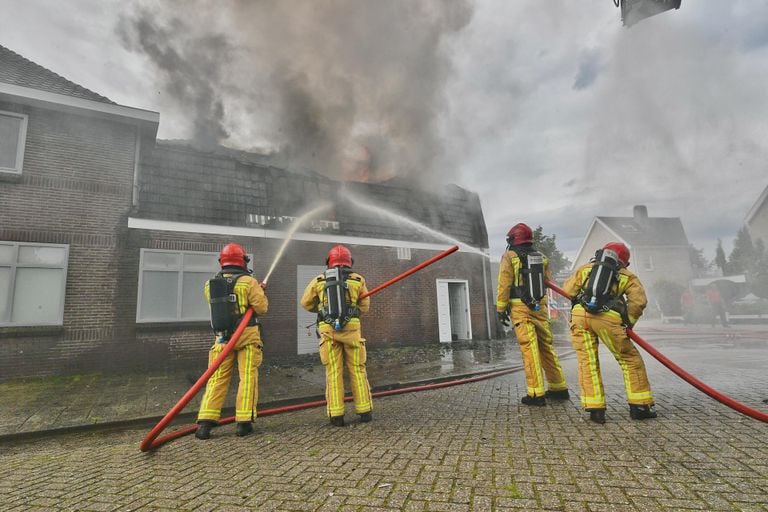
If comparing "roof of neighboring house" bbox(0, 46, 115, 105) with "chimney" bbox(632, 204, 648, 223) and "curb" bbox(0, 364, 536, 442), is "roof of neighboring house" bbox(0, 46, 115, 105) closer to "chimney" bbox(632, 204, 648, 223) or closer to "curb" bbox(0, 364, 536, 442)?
"curb" bbox(0, 364, 536, 442)

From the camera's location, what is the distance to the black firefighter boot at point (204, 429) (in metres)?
3.74

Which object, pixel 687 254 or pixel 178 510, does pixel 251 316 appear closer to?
pixel 178 510

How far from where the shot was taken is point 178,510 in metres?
2.15

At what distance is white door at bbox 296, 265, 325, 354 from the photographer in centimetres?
1038

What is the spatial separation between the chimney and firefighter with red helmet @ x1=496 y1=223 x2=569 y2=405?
109 feet

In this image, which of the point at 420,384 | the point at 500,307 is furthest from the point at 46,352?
the point at 500,307

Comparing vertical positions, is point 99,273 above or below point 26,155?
below

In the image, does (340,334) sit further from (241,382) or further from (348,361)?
(241,382)

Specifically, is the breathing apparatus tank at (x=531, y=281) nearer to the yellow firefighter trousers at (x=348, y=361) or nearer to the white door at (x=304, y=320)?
the yellow firefighter trousers at (x=348, y=361)

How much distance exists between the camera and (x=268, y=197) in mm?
10648

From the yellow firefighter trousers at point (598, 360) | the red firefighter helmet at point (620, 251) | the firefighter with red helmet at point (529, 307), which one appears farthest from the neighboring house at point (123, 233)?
the red firefighter helmet at point (620, 251)

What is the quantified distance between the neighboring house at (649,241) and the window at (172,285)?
87.1ft

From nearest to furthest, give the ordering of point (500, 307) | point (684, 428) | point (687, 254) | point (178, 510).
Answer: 1. point (178, 510)
2. point (684, 428)
3. point (500, 307)
4. point (687, 254)

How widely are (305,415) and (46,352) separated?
633 cm
